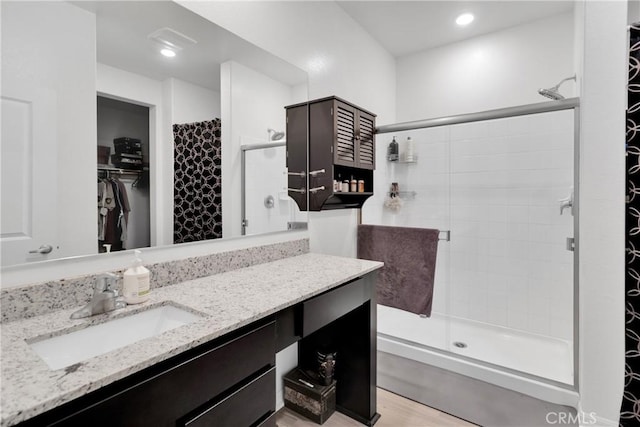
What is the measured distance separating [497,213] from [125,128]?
9.00 feet

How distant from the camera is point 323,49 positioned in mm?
2246

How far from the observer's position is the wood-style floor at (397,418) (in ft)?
5.77

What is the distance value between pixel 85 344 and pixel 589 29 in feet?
8.12

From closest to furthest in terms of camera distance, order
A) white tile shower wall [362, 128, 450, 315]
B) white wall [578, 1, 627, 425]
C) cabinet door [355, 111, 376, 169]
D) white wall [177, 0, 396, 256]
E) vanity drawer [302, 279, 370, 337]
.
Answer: vanity drawer [302, 279, 370, 337]
white wall [578, 1, 627, 425]
white wall [177, 0, 396, 256]
cabinet door [355, 111, 376, 169]
white tile shower wall [362, 128, 450, 315]

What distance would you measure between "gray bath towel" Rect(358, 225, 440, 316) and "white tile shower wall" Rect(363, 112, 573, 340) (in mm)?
407

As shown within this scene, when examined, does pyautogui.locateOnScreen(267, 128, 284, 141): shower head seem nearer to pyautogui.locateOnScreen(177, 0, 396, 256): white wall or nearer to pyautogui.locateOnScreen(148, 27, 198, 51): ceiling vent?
pyautogui.locateOnScreen(177, 0, 396, 256): white wall

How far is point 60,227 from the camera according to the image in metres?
1.04

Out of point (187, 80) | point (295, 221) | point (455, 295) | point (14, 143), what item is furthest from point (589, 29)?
point (14, 143)

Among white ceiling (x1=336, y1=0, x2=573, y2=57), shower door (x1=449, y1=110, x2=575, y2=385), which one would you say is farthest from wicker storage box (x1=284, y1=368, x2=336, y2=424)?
white ceiling (x1=336, y1=0, x2=573, y2=57)

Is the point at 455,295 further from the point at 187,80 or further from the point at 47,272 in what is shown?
the point at 47,272

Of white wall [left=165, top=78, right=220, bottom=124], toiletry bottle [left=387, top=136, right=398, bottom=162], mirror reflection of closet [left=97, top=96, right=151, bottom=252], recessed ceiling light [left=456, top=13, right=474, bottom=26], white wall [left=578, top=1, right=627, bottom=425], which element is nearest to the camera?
mirror reflection of closet [left=97, top=96, right=151, bottom=252]

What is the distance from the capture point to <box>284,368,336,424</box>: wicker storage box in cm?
177

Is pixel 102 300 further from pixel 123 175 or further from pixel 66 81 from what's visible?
pixel 66 81

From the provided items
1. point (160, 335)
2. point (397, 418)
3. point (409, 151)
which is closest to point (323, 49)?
point (409, 151)
